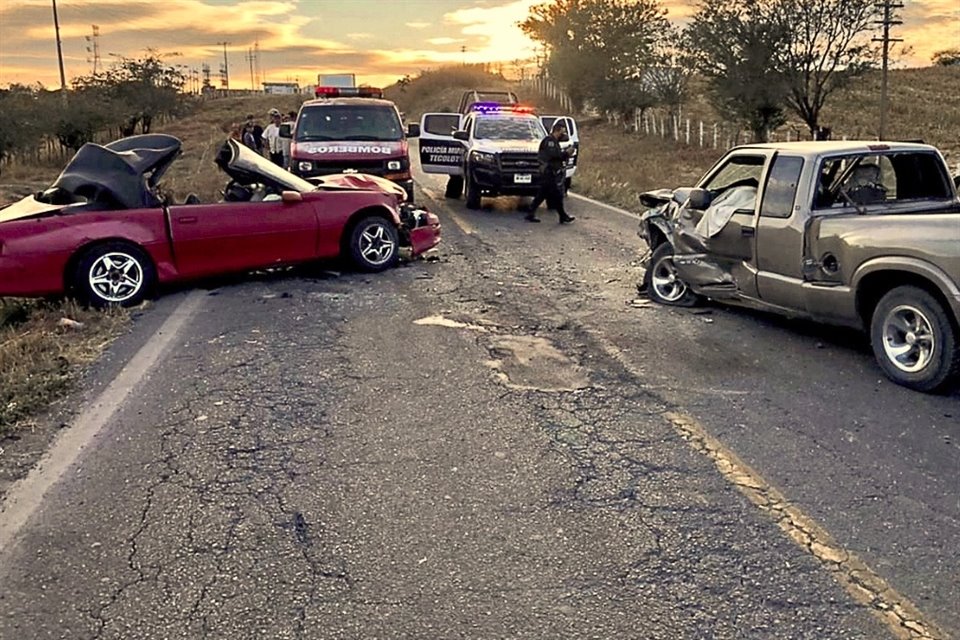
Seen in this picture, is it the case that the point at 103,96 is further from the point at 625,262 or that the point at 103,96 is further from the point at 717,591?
A: the point at 717,591

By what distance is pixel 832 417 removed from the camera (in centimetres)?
553

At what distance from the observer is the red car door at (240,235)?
9312mm

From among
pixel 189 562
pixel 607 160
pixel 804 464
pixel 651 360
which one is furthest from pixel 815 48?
pixel 189 562

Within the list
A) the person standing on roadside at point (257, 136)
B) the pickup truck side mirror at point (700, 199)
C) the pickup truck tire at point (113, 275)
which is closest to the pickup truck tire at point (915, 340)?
the pickup truck side mirror at point (700, 199)

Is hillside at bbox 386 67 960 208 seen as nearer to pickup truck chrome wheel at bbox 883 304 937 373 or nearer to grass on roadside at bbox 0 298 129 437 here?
grass on roadside at bbox 0 298 129 437

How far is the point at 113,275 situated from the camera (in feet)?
29.2

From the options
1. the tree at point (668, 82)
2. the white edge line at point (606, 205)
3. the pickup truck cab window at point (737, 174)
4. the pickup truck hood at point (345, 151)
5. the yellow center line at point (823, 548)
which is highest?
the tree at point (668, 82)

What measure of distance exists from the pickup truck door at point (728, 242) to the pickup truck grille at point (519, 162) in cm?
892

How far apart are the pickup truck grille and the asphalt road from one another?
969 centimetres

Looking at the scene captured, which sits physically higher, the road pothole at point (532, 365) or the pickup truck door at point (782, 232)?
the pickup truck door at point (782, 232)

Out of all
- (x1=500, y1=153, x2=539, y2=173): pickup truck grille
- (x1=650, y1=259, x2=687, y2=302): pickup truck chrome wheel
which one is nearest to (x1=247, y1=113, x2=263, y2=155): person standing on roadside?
(x1=500, y1=153, x2=539, y2=173): pickup truck grille

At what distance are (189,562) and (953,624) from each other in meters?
2.98

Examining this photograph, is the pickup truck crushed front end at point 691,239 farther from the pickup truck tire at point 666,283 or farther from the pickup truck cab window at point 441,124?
the pickup truck cab window at point 441,124

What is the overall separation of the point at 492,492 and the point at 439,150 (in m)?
15.9
